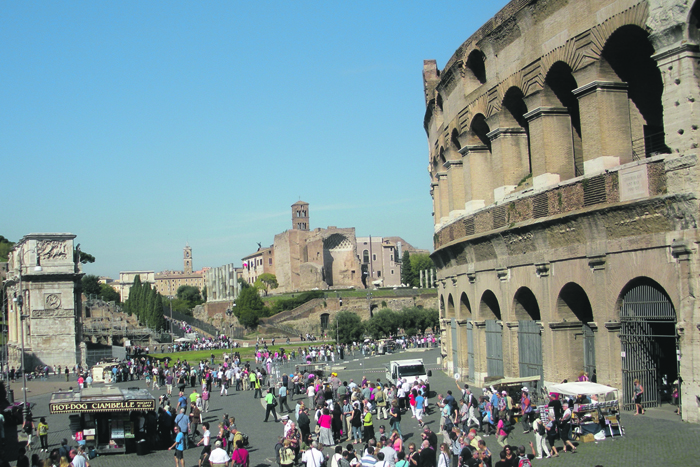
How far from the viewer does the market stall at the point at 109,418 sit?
1728 centimetres

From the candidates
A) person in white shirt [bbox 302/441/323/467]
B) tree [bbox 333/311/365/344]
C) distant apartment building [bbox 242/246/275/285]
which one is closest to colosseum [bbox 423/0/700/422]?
person in white shirt [bbox 302/441/323/467]

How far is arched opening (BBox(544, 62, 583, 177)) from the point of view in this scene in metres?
19.0

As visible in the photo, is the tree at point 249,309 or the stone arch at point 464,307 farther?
the tree at point 249,309

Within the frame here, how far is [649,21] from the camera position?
15.0 metres

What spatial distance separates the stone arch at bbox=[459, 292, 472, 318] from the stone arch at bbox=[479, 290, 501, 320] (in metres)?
2.25

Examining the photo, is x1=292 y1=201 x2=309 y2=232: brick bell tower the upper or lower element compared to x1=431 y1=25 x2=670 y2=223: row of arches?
upper

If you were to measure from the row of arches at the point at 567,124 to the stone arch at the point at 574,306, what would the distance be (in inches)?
115

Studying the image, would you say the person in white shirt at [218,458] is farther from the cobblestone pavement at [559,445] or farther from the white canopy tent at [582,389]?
the white canopy tent at [582,389]

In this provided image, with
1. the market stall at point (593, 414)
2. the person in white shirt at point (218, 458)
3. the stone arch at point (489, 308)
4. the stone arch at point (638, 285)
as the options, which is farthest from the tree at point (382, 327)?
the person in white shirt at point (218, 458)

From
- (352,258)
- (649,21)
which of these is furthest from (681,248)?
(352,258)

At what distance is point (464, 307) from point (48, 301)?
3755 cm

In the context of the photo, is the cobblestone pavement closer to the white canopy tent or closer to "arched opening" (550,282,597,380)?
the white canopy tent

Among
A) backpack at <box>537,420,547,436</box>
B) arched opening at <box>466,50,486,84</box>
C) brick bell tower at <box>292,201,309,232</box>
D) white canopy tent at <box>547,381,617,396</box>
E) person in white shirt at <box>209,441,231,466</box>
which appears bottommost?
person in white shirt at <box>209,441,231,466</box>

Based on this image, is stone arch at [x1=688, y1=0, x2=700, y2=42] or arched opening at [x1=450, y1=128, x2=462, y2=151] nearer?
stone arch at [x1=688, y1=0, x2=700, y2=42]
